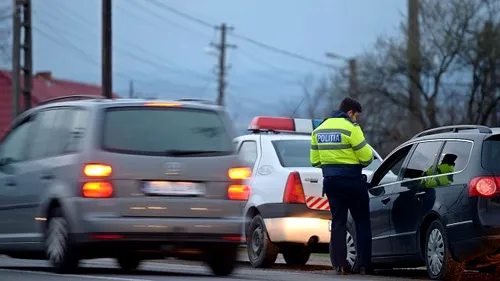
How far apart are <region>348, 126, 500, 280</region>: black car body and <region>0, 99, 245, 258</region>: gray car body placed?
6.22 ft

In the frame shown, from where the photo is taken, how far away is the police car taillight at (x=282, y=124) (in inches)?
697

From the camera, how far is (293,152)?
1585 centimetres

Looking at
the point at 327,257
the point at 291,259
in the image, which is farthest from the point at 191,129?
the point at 327,257

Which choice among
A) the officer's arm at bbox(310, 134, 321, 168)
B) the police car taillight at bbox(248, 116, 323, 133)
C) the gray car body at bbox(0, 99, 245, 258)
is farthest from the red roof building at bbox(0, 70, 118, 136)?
the gray car body at bbox(0, 99, 245, 258)

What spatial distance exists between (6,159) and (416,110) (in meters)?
34.8

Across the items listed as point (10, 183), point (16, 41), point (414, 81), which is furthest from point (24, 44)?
point (10, 183)

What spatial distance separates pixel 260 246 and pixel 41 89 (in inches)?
2672

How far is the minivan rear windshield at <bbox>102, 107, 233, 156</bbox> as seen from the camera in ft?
40.1

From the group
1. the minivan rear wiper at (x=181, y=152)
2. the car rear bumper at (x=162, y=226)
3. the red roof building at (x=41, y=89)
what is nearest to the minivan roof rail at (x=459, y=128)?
the car rear bumper at (x=162, y=226)

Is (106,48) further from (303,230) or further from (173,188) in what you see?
(173,188)

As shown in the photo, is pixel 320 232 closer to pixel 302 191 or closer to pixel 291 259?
pixel 302 191

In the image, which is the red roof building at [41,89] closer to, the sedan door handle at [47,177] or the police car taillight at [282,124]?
the police car taillight at [282,124]

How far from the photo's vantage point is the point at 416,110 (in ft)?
156

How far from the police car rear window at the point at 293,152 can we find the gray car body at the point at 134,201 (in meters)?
2.94
